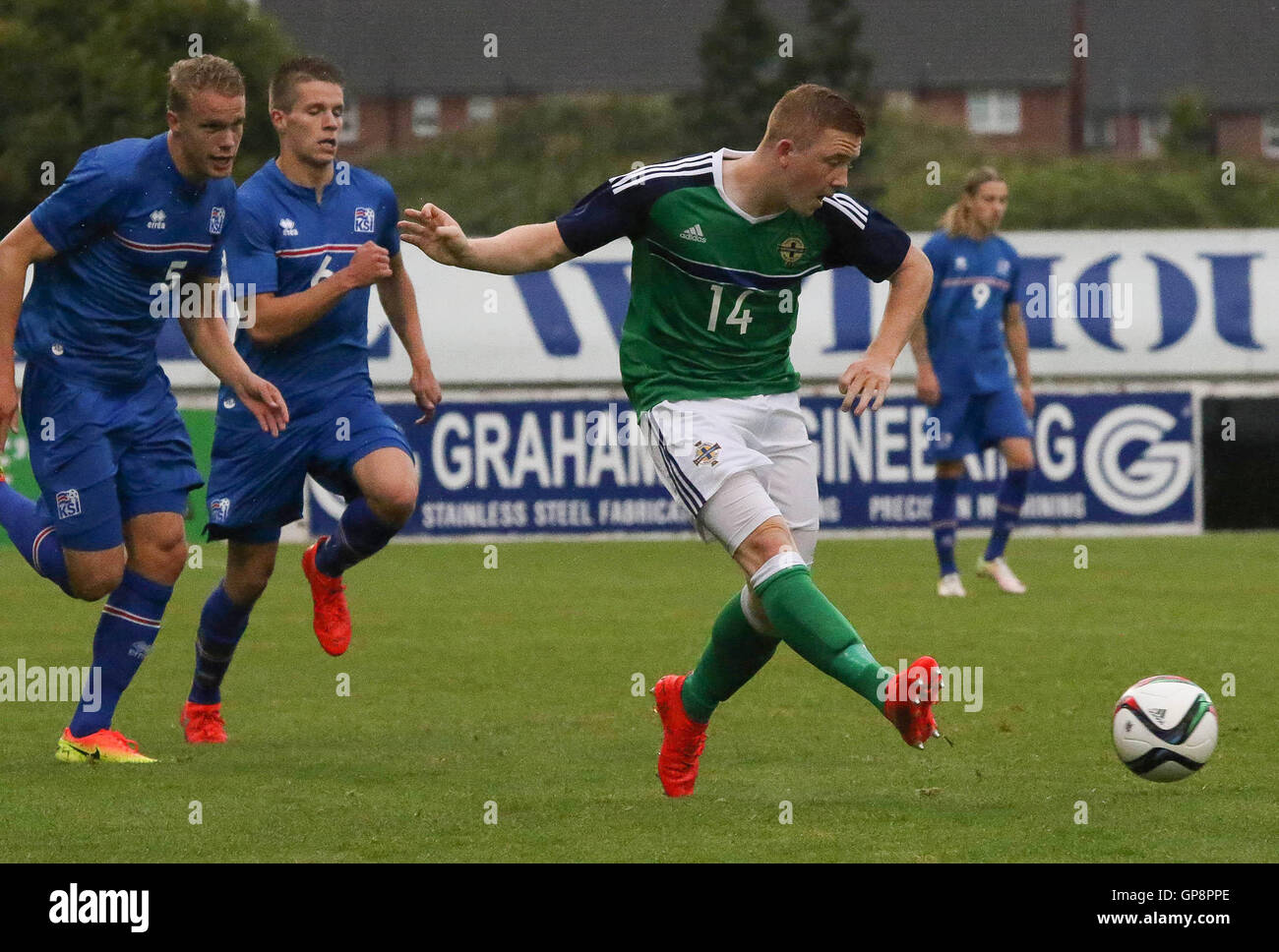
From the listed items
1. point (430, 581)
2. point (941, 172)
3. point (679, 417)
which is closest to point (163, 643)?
point (430, 581)

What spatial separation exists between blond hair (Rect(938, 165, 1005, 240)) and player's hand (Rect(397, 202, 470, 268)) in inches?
277

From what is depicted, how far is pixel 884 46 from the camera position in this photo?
2015 inches

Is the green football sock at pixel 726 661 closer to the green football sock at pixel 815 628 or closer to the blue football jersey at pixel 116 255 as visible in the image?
the green football sock at pixel 815 628

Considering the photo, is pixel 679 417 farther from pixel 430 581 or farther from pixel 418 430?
pixel 418 430

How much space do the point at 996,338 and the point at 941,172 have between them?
26147 mm

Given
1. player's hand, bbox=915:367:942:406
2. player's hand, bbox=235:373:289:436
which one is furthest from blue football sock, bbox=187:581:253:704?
player's hand, bbox=915:367:942:406

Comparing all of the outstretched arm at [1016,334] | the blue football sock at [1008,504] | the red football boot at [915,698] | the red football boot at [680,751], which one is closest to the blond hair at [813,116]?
the red football boot at [915,698]

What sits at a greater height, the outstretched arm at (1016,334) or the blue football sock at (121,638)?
the outstretched arm at (1016,334)

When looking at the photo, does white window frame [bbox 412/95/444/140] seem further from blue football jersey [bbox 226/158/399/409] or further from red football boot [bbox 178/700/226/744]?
red football boot [bbox 178/700/226/744]

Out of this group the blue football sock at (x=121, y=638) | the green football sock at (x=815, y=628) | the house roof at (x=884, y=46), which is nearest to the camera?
the green football sock at (x=815, y=628)

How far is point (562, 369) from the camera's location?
17.5 m

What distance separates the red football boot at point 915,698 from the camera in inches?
206

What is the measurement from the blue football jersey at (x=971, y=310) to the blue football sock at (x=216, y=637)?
6168mm

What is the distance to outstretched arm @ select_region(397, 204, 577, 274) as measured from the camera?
587cm
